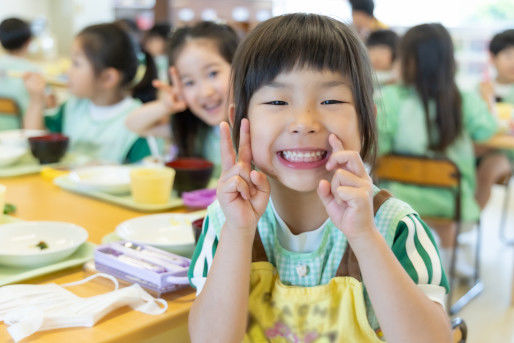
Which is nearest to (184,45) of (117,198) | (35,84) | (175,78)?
(175,78)

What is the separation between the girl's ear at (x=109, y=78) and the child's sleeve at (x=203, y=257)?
148 centimetres

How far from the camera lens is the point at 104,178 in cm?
159

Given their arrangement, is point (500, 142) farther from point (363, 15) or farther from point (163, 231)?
point (363, 15)

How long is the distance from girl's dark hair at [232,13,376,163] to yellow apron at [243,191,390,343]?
0.17 meters

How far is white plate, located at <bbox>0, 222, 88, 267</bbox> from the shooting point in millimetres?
1008

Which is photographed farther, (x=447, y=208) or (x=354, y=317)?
(x=447, y=208)

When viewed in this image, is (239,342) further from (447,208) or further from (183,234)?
(447,208)

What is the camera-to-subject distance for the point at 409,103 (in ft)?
7.92

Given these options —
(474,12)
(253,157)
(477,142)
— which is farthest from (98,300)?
(474,12)

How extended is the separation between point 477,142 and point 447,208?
1.19 feet

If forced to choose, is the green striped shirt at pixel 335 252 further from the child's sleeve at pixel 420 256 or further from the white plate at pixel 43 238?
the white plate at pixel 43 238

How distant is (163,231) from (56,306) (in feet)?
1.23

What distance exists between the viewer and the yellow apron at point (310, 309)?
0.85 metres

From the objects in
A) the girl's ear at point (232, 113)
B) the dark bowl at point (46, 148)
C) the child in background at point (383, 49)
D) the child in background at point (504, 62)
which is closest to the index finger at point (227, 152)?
the girl's ear at point (232, 113)
